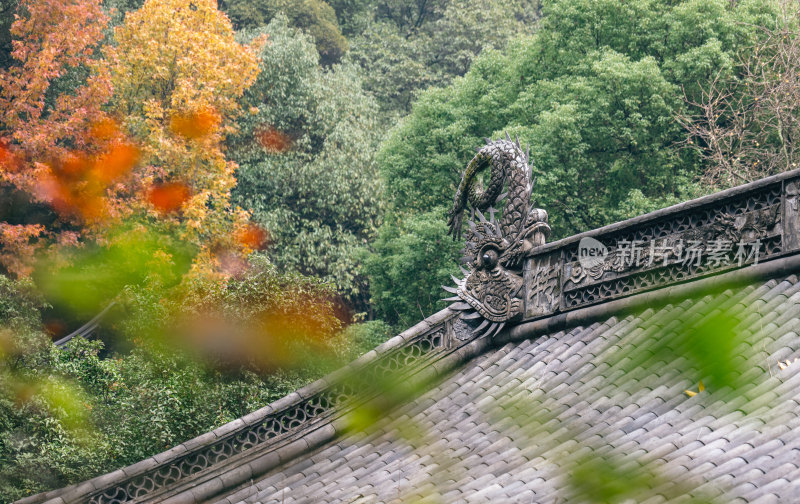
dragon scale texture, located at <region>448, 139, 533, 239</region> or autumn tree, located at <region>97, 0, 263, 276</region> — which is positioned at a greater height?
autumn tree, located at <region>97, 0, 263, 276</region>

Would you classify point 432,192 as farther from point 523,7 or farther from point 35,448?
point 523,7

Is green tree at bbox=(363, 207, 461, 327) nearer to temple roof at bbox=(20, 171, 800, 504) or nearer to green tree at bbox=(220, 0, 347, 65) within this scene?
temple roof at bbox=(20, 171, 800, 504)

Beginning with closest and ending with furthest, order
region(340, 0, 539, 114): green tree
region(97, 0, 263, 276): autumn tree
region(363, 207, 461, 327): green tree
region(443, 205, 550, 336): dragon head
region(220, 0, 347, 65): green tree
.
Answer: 1. region(443, 205, 550, 336): dragon head
2. region(363, 207, 461, 327): green tree
3. region(97, 0, 263, 276): autumn tree
4. region(340, 0, 539, 114): green tree
5. region(220, 0, 347, 65): green tree

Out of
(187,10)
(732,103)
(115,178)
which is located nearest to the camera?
(732,103)

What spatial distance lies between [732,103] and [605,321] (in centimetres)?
1474

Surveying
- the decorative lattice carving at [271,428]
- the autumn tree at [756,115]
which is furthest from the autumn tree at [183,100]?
the decorative lattice carving at [271,428]

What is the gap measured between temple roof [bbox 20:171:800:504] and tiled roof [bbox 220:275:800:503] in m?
0.01

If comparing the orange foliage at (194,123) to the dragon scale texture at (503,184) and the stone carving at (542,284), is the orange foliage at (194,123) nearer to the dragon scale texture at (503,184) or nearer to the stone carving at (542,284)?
the dragon scale texture at (503,184)

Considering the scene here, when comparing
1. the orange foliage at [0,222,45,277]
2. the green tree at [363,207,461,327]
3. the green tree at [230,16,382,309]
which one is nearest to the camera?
the orange foliage at [0,222,45,277]

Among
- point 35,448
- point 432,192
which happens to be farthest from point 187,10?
point 35,448

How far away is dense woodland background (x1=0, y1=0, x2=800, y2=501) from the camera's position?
13422 mm

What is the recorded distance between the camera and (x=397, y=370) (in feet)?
25.5

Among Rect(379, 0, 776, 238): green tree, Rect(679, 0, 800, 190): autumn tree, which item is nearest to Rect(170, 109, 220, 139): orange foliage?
Rect(379, 0, 776, 238): green tree

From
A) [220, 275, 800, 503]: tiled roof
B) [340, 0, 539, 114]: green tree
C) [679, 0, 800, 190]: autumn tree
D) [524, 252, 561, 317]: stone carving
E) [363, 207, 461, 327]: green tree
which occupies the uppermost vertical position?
[340, 0, 539, 114]: green tree
